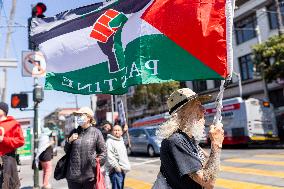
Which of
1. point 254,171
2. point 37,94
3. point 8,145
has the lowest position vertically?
point 254,171

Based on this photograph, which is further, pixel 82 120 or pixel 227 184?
pixel 227 184

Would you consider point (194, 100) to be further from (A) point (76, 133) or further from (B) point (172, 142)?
(A) point (76, 133)

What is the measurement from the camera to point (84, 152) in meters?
5.57

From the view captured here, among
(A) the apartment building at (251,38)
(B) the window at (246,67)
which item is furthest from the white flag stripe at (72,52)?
(B) the window at (246,67)

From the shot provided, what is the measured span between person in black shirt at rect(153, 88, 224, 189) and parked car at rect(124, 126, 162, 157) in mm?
16938

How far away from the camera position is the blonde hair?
9.68 feet

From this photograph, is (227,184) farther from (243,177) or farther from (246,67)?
(246,67)

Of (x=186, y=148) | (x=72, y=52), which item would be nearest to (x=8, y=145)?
(x=72, y=52)

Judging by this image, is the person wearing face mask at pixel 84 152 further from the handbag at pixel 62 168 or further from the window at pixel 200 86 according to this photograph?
the window at pixel 200 86

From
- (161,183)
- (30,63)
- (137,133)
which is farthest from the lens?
(137,133)

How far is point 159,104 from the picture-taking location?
46.4 meters

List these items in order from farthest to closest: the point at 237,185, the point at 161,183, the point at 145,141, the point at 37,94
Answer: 1. the point at 145,141
2. the point at 37,94
3. the point at 237,185
4. the point at 161,183

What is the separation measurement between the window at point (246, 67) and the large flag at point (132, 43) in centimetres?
3001

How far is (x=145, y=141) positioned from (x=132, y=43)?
1784 cm
